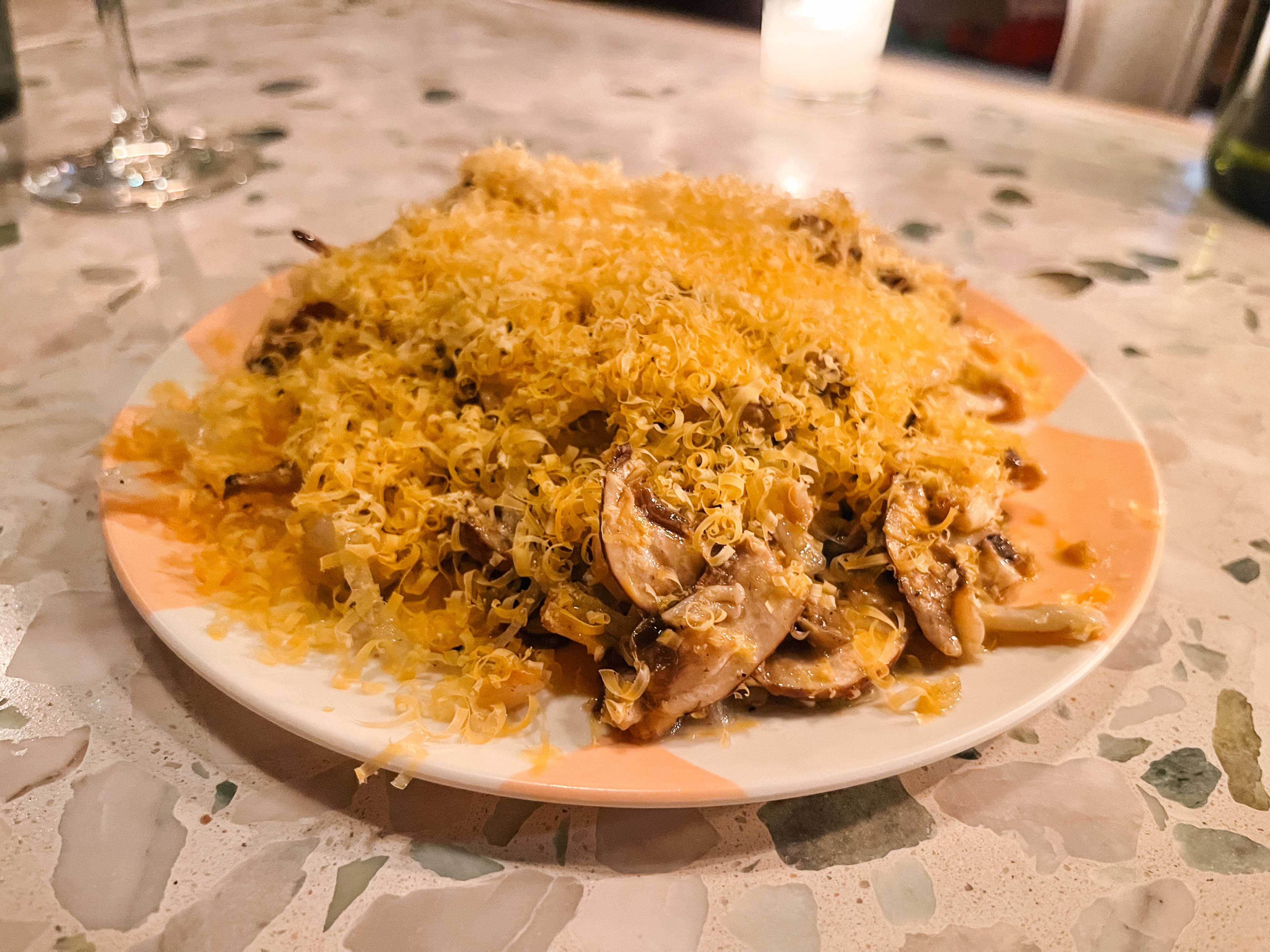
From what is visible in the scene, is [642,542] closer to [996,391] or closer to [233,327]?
[996,391]

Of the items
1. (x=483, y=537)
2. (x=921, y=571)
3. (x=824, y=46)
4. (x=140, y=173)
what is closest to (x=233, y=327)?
(x=483, y=537)

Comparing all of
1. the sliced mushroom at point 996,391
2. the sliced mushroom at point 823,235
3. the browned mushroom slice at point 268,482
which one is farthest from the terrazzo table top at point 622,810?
the sliced mushroom at point 823,235

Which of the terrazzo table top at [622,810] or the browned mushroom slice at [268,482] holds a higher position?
the browned mushroom slice at [268,482]

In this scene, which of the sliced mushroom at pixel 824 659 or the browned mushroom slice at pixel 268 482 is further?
the browned mushroom slice at pixel 268 482

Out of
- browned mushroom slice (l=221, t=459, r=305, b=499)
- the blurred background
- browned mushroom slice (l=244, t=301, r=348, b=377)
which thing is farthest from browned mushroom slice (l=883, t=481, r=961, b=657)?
the blurred background

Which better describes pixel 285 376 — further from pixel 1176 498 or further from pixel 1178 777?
pixel 1176 498

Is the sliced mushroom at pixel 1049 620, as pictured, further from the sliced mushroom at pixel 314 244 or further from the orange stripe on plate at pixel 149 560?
the sliced mushroom at pixel 314 244
